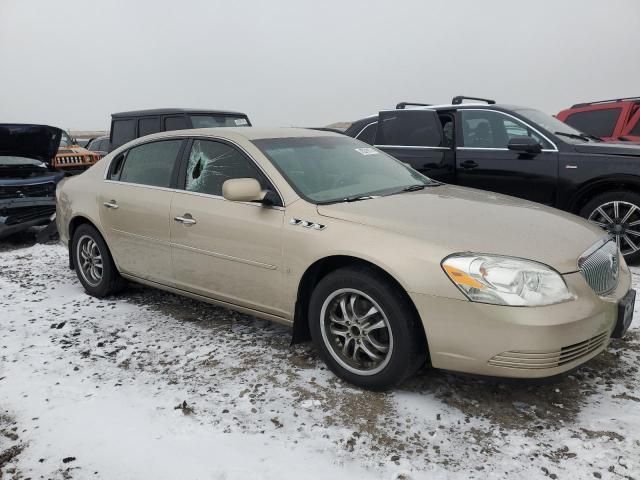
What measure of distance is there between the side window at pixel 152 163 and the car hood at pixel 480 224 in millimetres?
1578

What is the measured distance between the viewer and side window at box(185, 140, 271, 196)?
3.70 meters

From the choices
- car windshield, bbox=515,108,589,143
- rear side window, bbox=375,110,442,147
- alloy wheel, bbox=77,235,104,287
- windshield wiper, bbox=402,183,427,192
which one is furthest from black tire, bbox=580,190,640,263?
alloy wheel, bbox=77,235,104,287

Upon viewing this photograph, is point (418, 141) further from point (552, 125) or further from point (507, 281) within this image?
point (507, 281)

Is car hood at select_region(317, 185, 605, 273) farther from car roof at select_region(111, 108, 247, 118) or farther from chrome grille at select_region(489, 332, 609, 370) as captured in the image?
car roof at select_region(111, 108, 247, 118)

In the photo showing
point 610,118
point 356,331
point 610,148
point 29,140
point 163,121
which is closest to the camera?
point 356,331

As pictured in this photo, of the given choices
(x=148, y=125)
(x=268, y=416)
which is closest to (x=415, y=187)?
(x=268, y=416)

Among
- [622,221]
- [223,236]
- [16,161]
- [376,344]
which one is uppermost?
[16,161]

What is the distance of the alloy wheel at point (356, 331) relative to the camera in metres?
2.96

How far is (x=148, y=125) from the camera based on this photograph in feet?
33.5

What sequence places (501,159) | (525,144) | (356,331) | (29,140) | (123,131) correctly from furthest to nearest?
(123,131) < (29,140) < (501,159) < (525,144) < (356,331)

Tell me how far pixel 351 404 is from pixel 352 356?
0.30 meters

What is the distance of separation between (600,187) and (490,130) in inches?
55.3

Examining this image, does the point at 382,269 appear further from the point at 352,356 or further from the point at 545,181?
the point at 545,181

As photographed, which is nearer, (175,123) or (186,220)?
(186,220)
